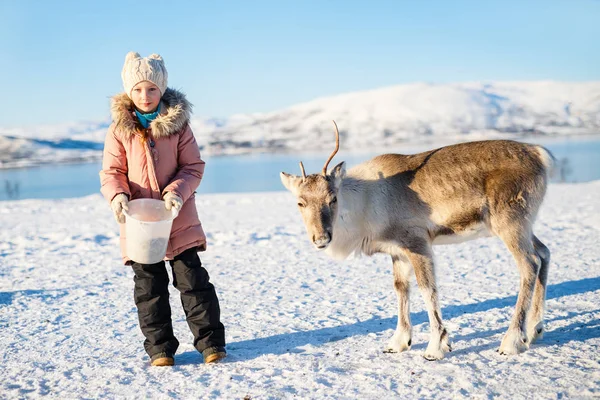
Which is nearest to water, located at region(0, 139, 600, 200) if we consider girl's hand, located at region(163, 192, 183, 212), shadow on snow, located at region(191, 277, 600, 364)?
shadow on snow, located at region(191, 277, 600, 364)

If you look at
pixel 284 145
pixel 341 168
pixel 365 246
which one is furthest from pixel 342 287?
pixel 284 145

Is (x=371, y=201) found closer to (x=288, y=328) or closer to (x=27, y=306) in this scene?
(x=288, y=328)

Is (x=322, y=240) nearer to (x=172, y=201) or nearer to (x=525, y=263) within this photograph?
(x=172, y=201)

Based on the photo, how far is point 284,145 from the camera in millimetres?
185625

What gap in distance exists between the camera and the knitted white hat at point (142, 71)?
13.9 feet

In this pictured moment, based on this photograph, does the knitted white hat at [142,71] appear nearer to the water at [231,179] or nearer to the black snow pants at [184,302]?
the black snow pants at [184,302]

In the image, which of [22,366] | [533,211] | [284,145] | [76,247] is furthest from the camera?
[284,145]

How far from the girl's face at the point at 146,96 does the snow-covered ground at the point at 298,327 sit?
2.22 meters

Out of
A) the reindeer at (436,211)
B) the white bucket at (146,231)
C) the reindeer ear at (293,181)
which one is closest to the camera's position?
the white bucket at (146,231)

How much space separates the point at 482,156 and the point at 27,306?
17.9ft

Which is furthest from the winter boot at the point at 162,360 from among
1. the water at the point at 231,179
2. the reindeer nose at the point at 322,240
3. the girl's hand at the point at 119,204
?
the water at the point at 231,179

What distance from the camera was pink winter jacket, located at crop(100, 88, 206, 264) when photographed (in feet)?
14.0

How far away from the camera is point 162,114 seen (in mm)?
4383

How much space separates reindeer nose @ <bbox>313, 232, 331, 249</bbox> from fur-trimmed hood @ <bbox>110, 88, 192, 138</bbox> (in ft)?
4.94
